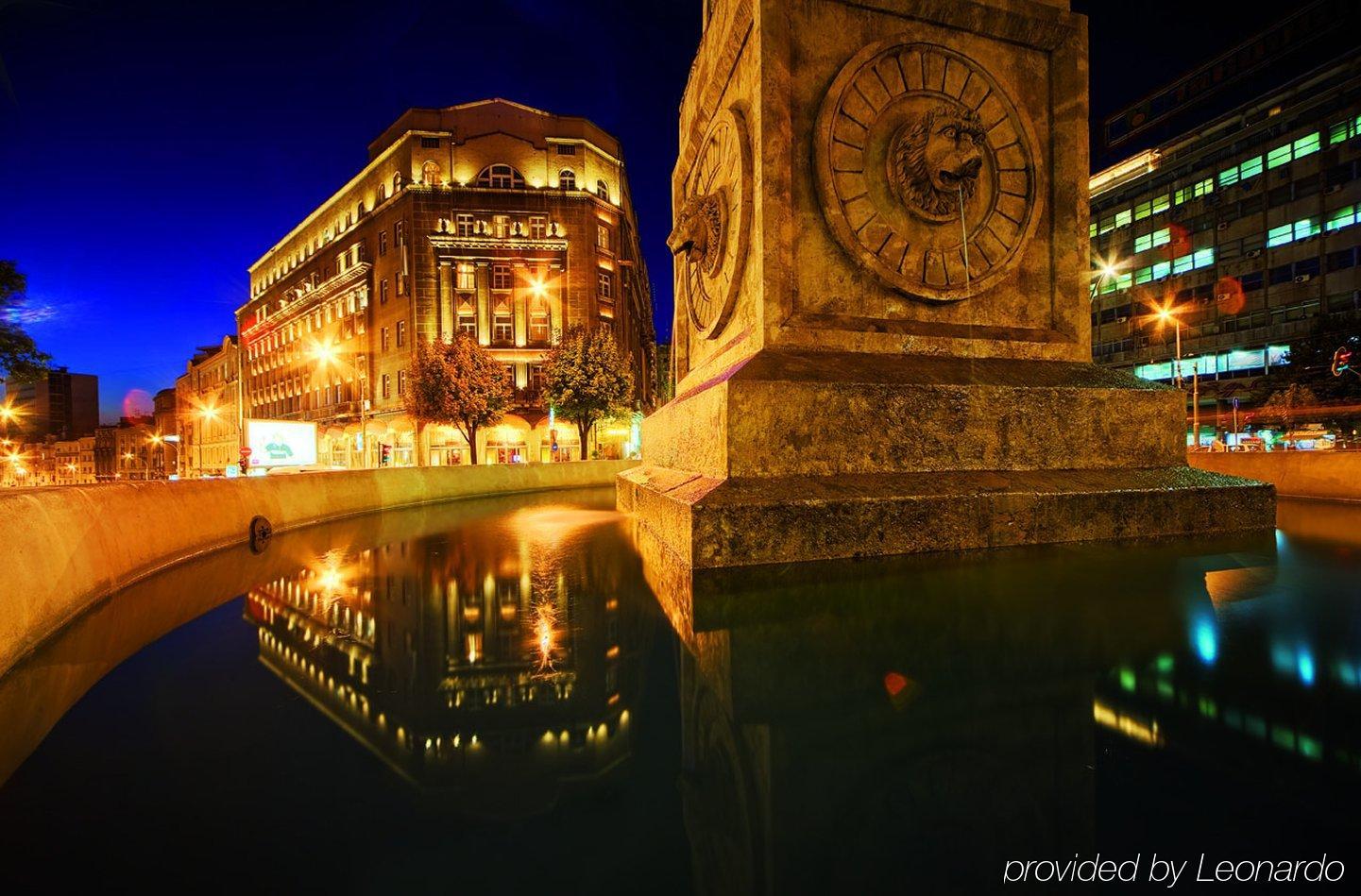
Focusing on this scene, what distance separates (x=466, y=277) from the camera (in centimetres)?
4144

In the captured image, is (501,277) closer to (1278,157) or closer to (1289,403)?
(1289,403)

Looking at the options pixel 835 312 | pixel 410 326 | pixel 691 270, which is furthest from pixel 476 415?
pixel 835 312

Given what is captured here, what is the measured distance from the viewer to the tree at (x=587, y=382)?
113ft

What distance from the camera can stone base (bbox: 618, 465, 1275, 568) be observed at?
4.99 metres

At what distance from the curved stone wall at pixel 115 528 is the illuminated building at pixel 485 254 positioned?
2963 centimetres

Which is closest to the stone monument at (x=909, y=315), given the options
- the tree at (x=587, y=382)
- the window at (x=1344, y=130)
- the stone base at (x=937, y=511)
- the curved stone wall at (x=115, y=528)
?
the stone base at (x=937, y=511)

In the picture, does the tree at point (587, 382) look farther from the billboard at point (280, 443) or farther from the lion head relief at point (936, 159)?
the lion head relief at point (936, 159)

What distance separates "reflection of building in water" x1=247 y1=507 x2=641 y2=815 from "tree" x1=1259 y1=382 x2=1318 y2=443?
44.5m

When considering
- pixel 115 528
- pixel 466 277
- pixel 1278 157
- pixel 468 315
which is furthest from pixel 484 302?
pixel 1278 157

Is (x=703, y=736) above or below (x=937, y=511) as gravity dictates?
below

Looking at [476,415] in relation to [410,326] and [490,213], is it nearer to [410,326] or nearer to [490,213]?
[410,326]

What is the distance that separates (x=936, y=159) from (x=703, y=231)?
9.62 ft

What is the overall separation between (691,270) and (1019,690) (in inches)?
316

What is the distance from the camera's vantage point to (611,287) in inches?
1747
